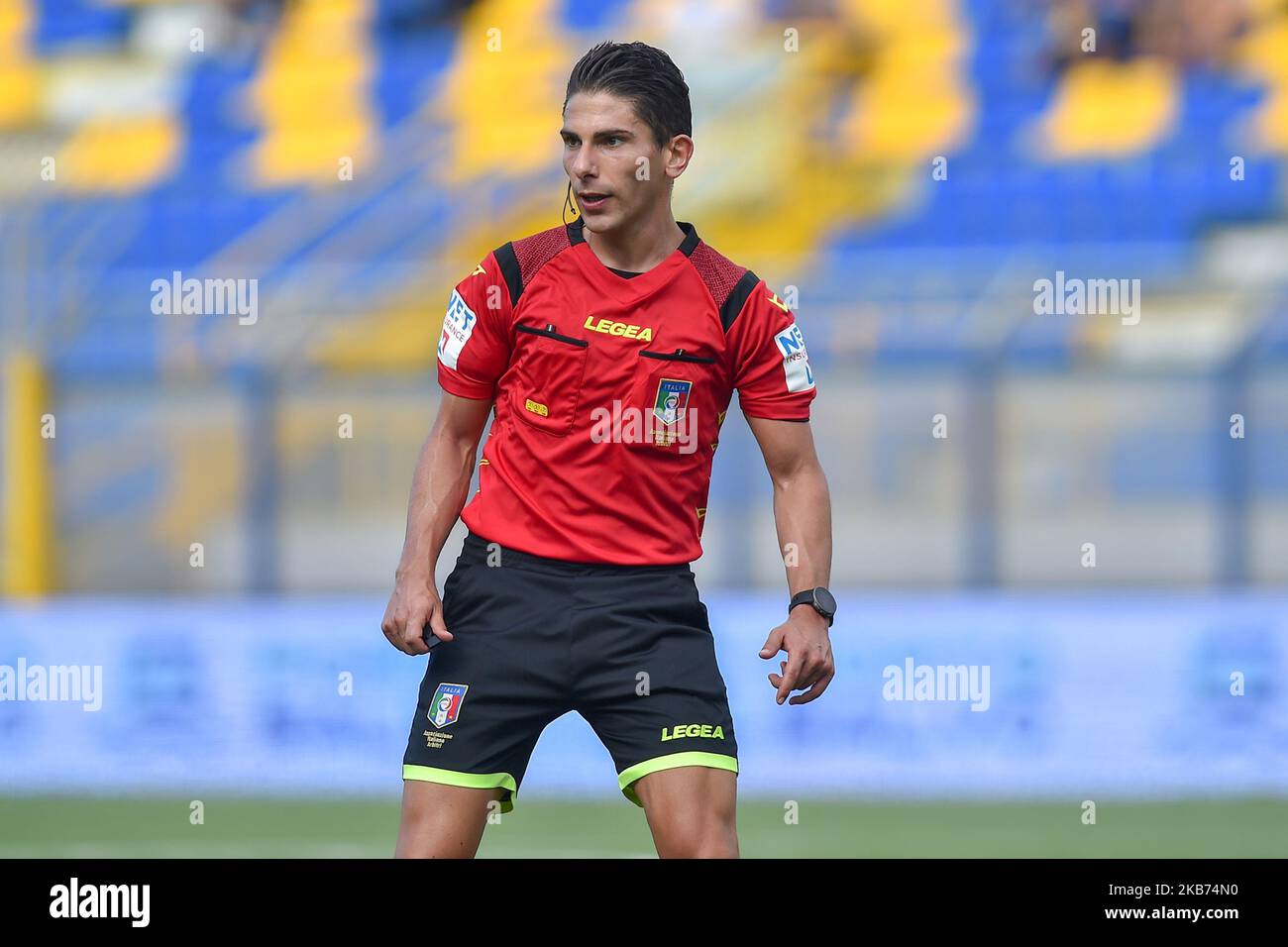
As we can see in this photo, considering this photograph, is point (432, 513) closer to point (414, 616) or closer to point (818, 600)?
point (414, 616)

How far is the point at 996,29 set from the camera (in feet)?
33.9

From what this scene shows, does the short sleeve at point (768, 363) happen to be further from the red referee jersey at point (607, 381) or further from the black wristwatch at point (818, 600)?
the black wristwatch at point (818, 600)

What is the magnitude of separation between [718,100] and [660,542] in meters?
7.49

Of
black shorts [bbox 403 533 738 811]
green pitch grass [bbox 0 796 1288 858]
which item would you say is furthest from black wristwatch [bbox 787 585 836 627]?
green pitch grass [bbox 0 796 1288 858]

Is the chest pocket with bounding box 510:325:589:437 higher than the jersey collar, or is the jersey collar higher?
the jersey collar

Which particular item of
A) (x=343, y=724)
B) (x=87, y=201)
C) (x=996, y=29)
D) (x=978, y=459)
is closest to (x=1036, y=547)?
(x=978, y=459)

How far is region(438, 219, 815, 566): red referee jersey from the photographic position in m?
2.90

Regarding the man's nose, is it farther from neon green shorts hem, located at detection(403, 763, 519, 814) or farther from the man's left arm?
neon green shorts hem, located at detection(403, 763, 519, 814)

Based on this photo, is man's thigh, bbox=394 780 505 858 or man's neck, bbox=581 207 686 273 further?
man's neck, bbox=581 207 686 273

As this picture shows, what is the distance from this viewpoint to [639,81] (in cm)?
287

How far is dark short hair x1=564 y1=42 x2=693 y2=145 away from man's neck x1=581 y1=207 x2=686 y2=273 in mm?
151

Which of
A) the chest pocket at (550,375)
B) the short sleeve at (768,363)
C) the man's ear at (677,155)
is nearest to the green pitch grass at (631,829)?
the short sleeve at (768,363)

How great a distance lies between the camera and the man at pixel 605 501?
2.85 meters

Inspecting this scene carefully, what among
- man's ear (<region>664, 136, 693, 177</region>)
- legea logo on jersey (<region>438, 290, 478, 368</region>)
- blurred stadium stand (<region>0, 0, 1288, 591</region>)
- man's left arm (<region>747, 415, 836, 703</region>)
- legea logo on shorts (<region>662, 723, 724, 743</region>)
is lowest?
legea logo on shorts (<region>662, 723, 724, 743</region>)
